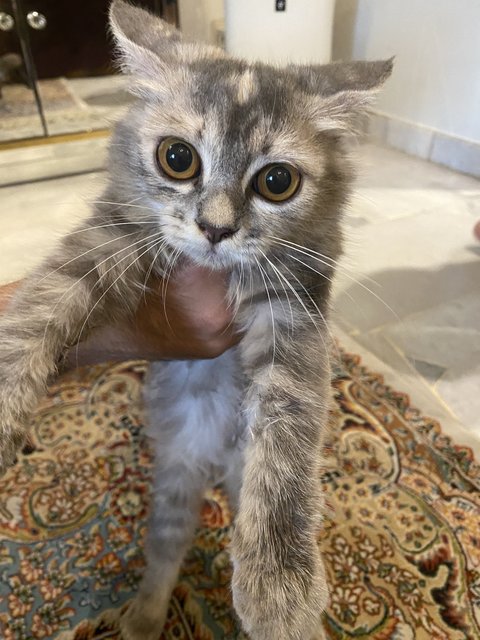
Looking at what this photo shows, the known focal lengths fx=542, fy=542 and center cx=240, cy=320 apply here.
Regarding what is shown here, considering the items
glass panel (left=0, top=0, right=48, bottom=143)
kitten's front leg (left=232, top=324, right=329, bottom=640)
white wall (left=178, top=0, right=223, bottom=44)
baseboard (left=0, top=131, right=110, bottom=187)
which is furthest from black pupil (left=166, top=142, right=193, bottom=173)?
glass panel (left=0, top=0, right=48, bottom=143)

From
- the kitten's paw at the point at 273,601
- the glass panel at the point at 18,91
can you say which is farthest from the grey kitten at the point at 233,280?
the glass panel at the point at 18,91

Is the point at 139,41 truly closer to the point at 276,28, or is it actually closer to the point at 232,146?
the point at 232,146

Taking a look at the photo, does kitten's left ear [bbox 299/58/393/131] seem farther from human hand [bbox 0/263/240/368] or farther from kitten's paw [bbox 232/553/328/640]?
kitten's paw [bbox 232/553/328/640]

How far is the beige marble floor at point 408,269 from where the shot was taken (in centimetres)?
173

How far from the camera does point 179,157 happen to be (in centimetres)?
86

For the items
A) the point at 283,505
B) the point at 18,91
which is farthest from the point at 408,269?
the point at 18,91

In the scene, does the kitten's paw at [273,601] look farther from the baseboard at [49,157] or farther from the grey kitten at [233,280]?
the baseboard at [49,157]

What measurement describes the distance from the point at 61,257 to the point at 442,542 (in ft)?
3.50

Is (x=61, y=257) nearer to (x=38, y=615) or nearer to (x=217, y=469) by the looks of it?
(x=217, y=469)

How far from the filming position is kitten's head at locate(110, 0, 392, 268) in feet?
2.75

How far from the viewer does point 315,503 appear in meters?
0.84

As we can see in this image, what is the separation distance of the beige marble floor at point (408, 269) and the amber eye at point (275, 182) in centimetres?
41

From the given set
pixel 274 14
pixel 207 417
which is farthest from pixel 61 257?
pixel 274 14

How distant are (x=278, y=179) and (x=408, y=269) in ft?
4.69
